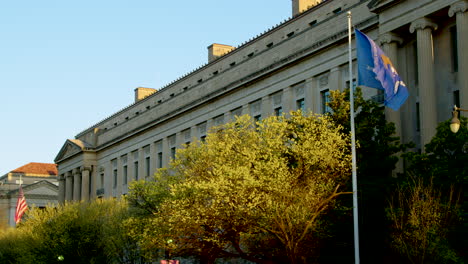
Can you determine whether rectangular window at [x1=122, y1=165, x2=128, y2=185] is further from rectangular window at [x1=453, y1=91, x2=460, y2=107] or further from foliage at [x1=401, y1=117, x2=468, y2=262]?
foliage at [x1=401, y1=117, x2=468, y2=262]

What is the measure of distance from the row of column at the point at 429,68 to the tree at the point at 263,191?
6.11 m

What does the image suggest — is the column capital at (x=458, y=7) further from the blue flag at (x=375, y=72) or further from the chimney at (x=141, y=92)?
the chimney at (x=141, y=92)

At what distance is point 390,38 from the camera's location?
4194 centimetres

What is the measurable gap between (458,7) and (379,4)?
5.80 metres

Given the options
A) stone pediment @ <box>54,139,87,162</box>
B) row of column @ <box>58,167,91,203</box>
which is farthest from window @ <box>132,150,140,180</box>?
stone pediment @ <box>54,139,87,162</box>

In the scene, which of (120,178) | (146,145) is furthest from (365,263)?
(120,178)

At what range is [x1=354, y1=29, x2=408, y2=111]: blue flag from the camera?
28.7 meters

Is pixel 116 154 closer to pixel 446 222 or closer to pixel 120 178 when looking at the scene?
pixel 120 178

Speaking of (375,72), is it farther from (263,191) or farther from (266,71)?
(266,71)

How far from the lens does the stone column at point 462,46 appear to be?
36375mm

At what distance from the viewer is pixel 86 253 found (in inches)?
2173

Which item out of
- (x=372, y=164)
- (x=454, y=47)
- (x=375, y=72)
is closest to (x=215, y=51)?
(x=454, y=47)

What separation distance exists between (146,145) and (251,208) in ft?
159

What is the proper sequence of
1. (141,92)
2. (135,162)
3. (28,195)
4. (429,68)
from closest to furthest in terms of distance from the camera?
(429,68)
(135,162)
(141,92)
(28,195)
